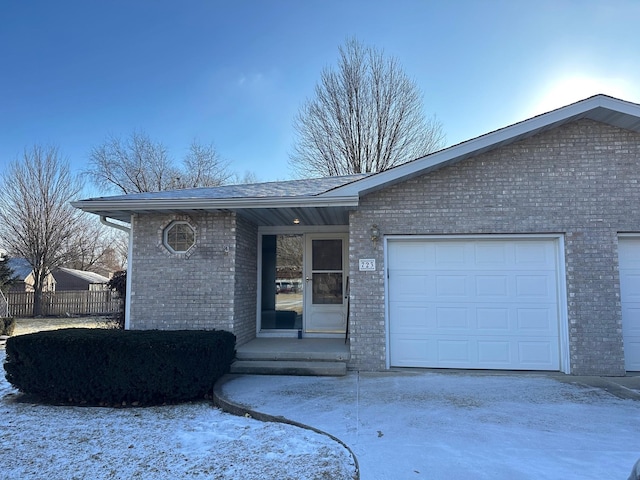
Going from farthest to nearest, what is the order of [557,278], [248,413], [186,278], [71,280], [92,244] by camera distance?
[71,280] < [92,244] < [186,278] < [557,278] < [248,413]

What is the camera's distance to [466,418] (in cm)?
444

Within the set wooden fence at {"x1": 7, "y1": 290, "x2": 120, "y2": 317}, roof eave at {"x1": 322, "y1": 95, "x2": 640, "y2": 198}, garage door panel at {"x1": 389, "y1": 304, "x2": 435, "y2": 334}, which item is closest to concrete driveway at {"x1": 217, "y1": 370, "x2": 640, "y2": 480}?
garage door panel at {"x1": 389, "y1": 304, "x2": 435, "y2": 334}

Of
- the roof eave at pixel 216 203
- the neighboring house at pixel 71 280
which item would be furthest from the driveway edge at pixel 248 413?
the neighboring house at pixel 71 280

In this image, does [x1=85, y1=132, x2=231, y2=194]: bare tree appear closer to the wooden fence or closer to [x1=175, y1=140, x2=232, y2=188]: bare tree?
[x1=175, y1=140, x2=232, y2=188]: bare tree

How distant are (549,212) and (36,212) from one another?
864 inches

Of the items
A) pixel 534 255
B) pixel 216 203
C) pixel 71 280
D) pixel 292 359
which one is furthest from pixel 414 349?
pixel 71 280

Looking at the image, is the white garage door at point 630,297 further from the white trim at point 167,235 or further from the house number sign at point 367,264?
the white trim at point 167,235

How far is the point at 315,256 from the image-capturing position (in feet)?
28.5

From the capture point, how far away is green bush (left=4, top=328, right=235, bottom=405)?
5.24 meters

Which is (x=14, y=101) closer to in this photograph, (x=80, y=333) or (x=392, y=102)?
(x=80, y=333)

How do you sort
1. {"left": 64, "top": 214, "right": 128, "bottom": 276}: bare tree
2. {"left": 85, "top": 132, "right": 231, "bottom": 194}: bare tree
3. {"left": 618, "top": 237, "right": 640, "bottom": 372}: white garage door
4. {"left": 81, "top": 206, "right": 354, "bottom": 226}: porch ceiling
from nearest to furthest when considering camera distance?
{"left": 618, "top": 237, "right": 640, "bottom": 372}: white garage door
{"left": 81, "top": 206, "right": 354, "bottom": 226}: porch ceiling
{"left": 64, "top": 214, "right": 128, "bottom": 276}: bare tree
{"left": 85, "top": 132, "right": 231, "bottom": 194}: bare tree

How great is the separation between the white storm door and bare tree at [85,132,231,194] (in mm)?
17187

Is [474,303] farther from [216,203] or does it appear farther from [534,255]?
[216,203]

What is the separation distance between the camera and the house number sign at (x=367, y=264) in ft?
22.0
